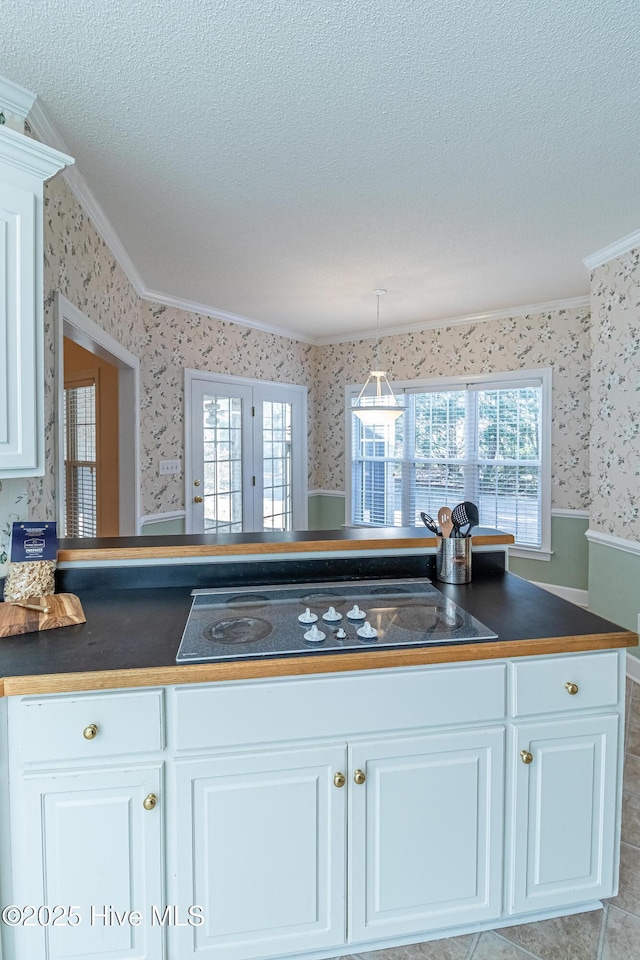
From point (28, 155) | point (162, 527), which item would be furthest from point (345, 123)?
point (162, 527)

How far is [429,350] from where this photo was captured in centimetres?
497

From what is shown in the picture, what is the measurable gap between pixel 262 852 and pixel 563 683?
2.92 feet

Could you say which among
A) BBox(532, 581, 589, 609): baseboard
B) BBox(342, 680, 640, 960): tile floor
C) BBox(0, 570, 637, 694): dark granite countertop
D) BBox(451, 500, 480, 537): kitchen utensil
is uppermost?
BBox(451, 500, 480, 537): kitchen utensil

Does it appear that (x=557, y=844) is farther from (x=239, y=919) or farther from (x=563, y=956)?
(x=239, y=919)

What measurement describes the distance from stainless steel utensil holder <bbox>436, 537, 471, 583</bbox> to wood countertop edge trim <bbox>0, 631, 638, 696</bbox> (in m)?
0.51

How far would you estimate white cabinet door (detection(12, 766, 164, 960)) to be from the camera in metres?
1.18

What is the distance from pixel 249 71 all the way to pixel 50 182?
94 cm

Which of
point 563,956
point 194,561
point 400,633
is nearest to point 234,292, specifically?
point 194,561

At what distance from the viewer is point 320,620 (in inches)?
58.7

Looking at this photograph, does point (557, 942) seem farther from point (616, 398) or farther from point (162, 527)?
point (162, 527)

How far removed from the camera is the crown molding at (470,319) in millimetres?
4191

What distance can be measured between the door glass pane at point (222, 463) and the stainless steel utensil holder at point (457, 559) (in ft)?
9.77

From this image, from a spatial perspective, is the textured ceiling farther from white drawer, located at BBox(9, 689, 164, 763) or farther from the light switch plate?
white drawer, located at BBox(9, 689, 164, 763)

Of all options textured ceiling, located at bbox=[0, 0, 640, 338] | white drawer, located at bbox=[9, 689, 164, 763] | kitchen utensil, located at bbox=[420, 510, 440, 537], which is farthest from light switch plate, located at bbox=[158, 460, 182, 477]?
white drawer, located at bbox=[9, 689, 164, 763]
